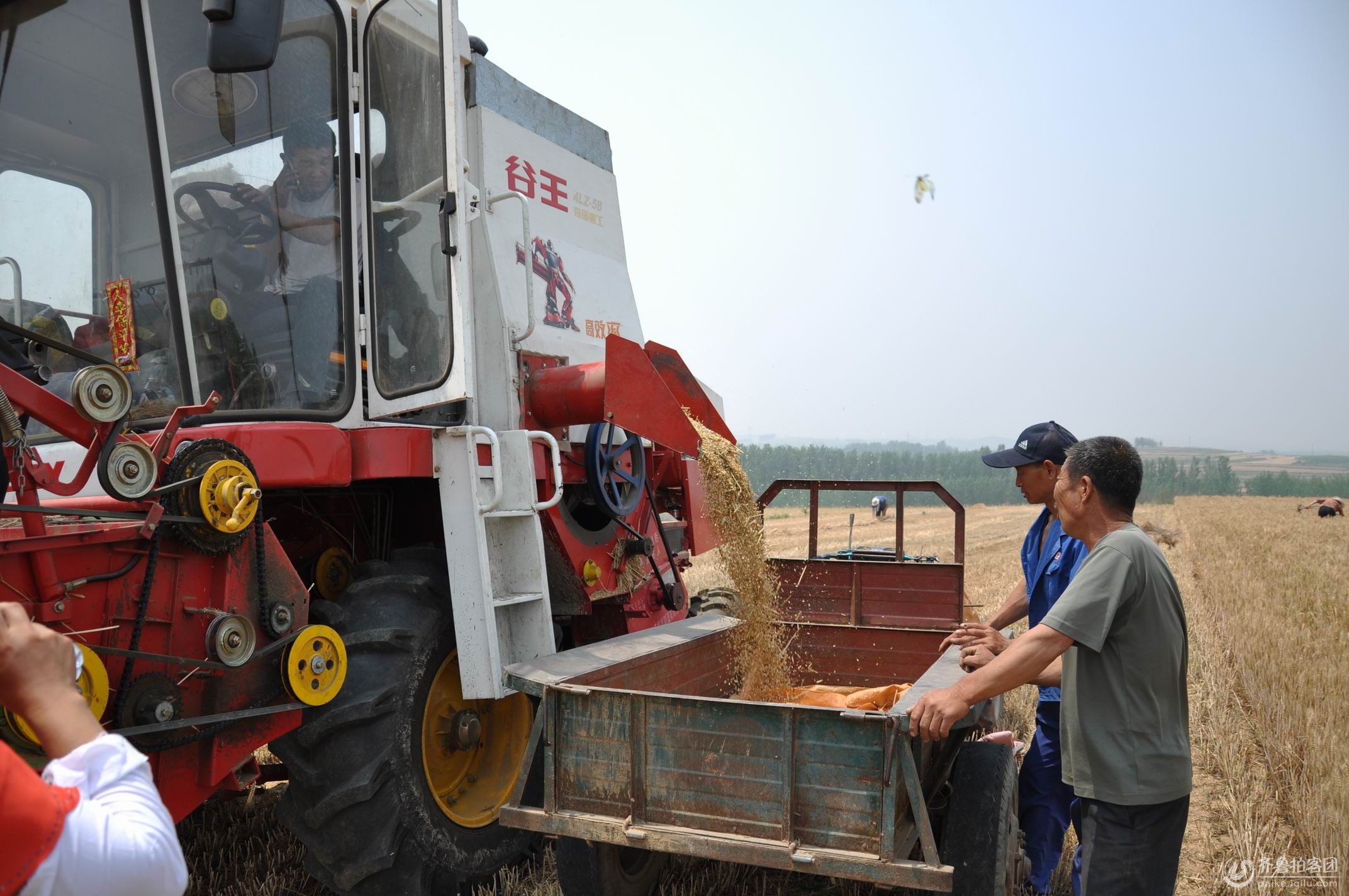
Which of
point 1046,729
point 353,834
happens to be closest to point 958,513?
point 1046,729

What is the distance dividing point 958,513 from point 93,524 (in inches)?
157

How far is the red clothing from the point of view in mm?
1036

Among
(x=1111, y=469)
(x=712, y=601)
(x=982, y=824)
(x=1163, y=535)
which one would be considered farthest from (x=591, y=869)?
(x=1163, y=535)

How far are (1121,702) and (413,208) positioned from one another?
289 cm

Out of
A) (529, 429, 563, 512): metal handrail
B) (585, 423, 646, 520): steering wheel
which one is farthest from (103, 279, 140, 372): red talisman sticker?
(585, 423, 646, 520): steering wheel

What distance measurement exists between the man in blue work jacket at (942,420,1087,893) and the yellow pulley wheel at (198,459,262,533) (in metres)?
2.32

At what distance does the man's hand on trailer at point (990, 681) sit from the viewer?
94.7 inches

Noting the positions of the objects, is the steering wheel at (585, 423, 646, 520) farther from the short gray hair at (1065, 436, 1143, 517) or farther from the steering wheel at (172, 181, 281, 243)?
the short gray hair at (1065, 436, 1143, 517)

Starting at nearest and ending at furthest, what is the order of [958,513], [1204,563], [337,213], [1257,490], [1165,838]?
1. [1165,838]
2. [337,213]
3. [958,513]
4. [1204,563]
5. [1257,490]

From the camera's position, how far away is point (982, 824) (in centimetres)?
284

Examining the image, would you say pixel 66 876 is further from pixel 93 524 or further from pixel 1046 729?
pixel 1046 729

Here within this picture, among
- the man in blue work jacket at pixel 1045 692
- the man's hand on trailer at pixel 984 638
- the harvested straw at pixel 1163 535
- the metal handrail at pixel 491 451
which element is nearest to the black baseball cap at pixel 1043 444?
the man in blue work jacket at pixel 1045 692

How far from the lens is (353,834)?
299 cm

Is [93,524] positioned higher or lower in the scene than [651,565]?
higher
